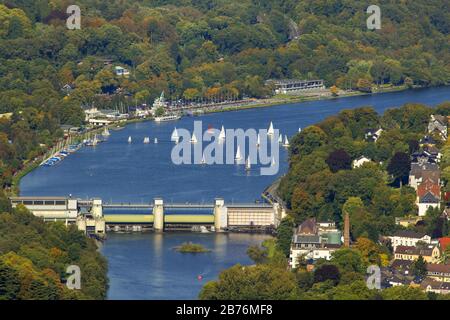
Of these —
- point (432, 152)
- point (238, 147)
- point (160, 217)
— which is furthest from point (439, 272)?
point (238, 147)

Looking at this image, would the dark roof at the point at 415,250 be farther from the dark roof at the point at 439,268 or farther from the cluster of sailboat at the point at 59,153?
the cluster of sailboat at the point at 59,153

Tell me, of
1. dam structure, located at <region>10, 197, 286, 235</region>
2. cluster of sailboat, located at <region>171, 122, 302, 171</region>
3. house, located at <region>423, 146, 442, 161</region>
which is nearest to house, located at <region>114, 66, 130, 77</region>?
cluster of sailboat, located at <region>171, 122, 302, 171</region>

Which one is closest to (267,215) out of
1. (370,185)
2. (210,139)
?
(370,185)

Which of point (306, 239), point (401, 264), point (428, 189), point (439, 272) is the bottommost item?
point (439, 272)

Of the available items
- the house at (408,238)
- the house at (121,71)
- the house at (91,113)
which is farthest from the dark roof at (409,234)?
the house at (121,71)

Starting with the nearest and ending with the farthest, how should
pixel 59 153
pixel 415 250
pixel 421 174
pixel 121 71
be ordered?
pixel 415 250
pixel 421 174
pixel 59 153
pixel 121 71

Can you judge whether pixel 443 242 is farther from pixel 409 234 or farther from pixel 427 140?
pixel 427 140

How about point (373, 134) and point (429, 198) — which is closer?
point (429, 198)
